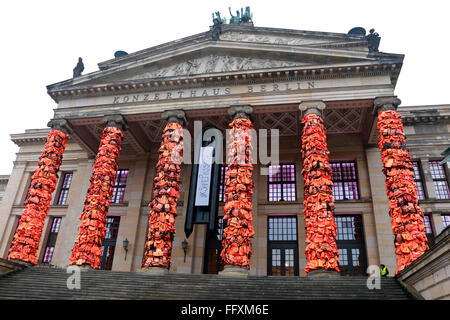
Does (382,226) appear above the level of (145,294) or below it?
above

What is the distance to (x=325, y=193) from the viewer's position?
1619 cm

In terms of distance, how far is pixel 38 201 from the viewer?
19547 millimetres

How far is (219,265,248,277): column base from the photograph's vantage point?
14773 millimetres

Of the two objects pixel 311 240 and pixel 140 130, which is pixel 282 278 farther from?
pixel 140 130

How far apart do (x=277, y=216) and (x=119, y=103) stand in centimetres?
1281

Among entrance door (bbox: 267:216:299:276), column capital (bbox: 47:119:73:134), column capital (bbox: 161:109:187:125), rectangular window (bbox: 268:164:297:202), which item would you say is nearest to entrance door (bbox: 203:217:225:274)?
entrance door (bbox: 267:216:299:276)

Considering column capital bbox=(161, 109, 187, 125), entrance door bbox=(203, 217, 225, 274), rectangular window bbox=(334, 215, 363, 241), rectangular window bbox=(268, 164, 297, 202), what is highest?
column capital bbox=(161, 109, 187, 125)

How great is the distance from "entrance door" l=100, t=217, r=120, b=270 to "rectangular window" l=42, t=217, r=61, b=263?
4428mm

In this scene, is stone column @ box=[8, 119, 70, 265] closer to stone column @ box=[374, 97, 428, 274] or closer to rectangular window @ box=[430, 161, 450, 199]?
stone column @ box=[374, 97, 428, 274]

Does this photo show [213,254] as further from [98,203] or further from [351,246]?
[351,246]
